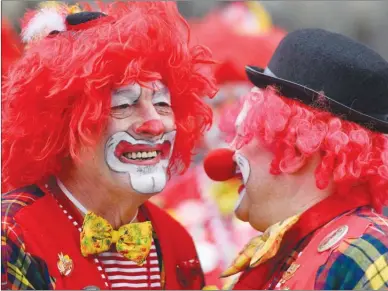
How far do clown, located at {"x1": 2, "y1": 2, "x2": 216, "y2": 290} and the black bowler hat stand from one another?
36 centimetres

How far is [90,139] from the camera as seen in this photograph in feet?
9.60

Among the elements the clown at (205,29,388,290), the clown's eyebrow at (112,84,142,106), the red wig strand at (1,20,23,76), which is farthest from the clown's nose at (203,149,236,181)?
the red wig strand at (1,20,23,76)

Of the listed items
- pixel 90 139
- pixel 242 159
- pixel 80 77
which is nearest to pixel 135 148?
pixel 90 139

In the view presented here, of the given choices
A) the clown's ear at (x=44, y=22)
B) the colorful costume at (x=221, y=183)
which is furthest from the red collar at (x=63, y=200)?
the colorful costume at (x=221, y=183)

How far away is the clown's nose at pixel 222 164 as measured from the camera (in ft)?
10.8

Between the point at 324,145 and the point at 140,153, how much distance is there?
26.4 inches

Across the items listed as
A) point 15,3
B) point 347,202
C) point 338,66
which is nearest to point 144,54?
point 338,66

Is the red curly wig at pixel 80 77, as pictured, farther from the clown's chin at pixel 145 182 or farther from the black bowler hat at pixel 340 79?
the black bowler hat at pixel 340 79

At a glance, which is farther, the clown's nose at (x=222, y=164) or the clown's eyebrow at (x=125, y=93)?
the clown's nose at (x=222, y=164)

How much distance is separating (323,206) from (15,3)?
5.30 m

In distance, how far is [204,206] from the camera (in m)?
5.33

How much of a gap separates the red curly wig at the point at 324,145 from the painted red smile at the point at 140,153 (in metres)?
0.37

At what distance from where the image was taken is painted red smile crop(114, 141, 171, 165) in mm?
2980

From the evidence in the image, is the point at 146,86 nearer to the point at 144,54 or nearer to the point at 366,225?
the point at 144,54
